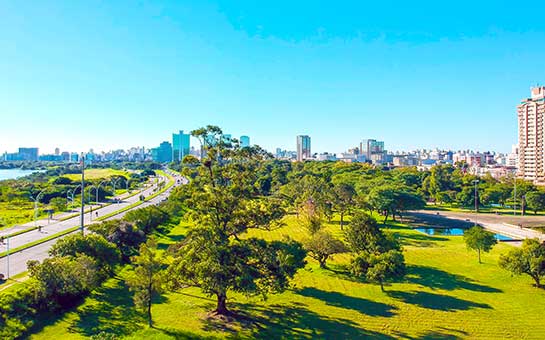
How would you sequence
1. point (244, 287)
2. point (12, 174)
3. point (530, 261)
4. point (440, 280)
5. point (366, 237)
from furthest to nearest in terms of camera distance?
point (12, 174) < point (366, 237) < point (440, 280) < point (530, 261) < point (244, 287)

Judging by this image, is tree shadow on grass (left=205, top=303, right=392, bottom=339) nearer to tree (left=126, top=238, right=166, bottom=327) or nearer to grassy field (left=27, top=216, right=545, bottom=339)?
grassy field (left=27, top=216, right=545, bottom=339)

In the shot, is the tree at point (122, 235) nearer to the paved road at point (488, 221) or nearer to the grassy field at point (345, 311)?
the grassy field at point (345, 311)

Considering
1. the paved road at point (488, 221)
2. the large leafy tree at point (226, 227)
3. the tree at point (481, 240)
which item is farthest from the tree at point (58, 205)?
the tree at point (481, 240)

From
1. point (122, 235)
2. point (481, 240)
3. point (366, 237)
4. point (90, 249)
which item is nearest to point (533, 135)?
point (481, 240)

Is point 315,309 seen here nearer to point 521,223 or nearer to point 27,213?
point 521,223

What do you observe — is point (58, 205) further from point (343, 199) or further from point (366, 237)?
point (366, 237)
